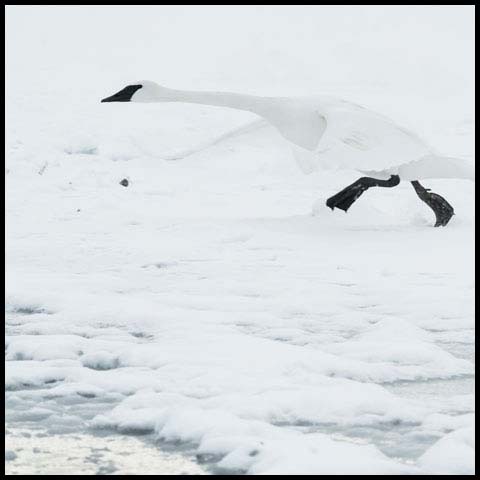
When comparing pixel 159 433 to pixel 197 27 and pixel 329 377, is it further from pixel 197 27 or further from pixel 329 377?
pixel 197 27

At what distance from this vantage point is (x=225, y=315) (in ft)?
20.5

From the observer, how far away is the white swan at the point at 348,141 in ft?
30.1

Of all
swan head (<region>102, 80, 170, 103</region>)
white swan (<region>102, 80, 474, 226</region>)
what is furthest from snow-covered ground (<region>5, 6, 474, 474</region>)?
swan head (<region>102, 80, 170, 103</region>)

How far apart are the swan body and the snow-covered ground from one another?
44cm

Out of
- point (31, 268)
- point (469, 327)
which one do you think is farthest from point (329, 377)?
point (31, 268)

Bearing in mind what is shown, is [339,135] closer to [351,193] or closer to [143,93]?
[351,193]

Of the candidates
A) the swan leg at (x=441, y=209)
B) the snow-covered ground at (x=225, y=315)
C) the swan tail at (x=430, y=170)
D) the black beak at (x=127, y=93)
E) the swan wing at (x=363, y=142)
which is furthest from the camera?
the black beak at (x=127, y=93)

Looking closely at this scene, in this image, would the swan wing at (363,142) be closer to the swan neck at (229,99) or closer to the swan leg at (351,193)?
the swan leg at (351,193)

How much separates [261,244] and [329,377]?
156 inches

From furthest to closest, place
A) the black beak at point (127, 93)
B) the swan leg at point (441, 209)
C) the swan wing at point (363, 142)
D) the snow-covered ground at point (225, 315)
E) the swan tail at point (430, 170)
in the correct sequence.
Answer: the black beak at point (127, 93), the swan tail at point (430, 170), the swan leg at point (441, 209), the swan wing at point (363, 142), the snow-covered ground at point (225, 315)

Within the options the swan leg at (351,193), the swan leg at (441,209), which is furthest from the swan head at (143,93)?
the swan leg at (441,209)

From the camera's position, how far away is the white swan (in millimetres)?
9172

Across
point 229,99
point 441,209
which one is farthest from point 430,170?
point 229,99

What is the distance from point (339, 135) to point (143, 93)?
7.22 ft
